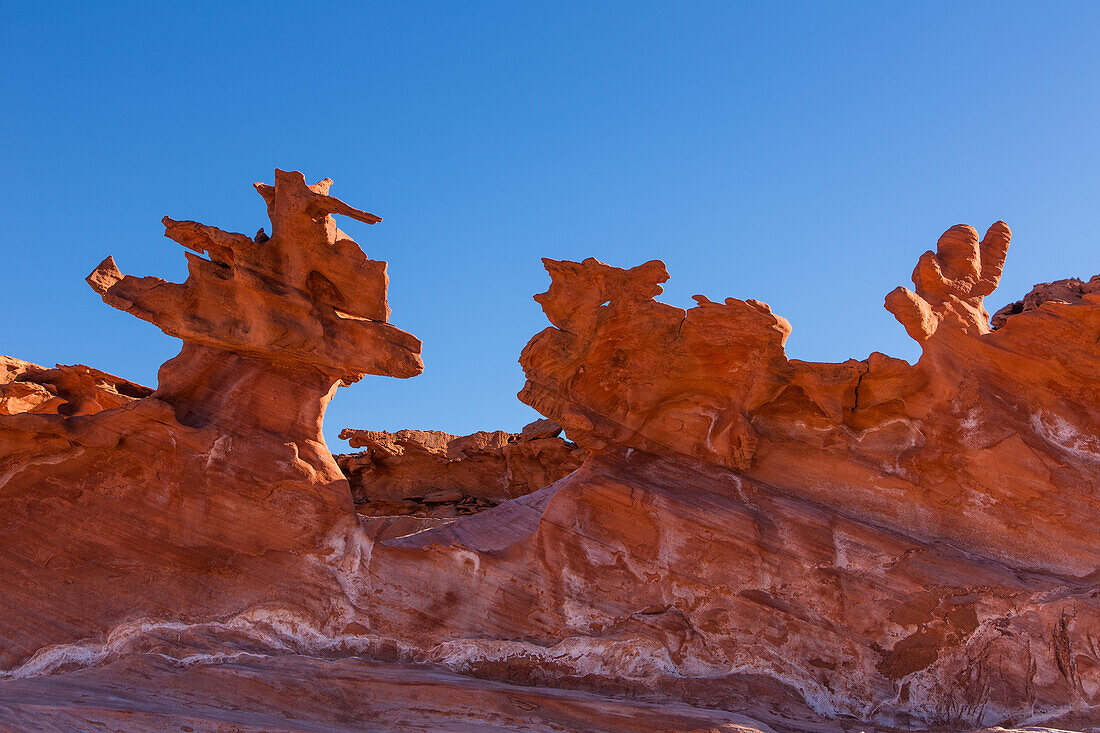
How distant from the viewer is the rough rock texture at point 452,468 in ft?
46.6

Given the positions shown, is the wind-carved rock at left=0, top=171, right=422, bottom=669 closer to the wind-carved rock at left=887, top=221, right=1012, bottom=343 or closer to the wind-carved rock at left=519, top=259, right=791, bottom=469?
the wind-carved rock at left=519, top=259, right=791, bottom=469

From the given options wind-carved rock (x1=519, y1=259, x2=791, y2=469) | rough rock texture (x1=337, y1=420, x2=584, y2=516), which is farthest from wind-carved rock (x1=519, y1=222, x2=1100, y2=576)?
rough rock texture (x1=337, y1=420, x2=584, y2=516)

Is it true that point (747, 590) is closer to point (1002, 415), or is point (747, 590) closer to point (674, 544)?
point (674, 544)

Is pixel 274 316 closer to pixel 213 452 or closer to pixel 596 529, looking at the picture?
pixel 213 452

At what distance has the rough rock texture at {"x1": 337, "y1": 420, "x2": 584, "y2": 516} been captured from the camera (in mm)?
14211

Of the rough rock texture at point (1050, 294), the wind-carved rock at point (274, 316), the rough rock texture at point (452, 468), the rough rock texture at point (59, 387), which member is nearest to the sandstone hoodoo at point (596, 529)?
the wind-carved rock at point (274, 316)

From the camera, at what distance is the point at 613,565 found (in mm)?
7914

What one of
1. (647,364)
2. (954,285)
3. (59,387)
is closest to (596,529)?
(647,364)

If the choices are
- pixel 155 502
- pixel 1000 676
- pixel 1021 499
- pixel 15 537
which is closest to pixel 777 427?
pixel 1021 499

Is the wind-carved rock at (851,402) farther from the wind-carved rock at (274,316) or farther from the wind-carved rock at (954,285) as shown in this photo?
the wind-carved rock at (274,316)

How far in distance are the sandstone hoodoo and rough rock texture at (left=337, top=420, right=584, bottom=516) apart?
537cm

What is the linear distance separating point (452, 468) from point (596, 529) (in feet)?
23.2

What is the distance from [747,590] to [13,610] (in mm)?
5786

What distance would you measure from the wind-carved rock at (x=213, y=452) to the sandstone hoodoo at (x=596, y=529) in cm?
2
